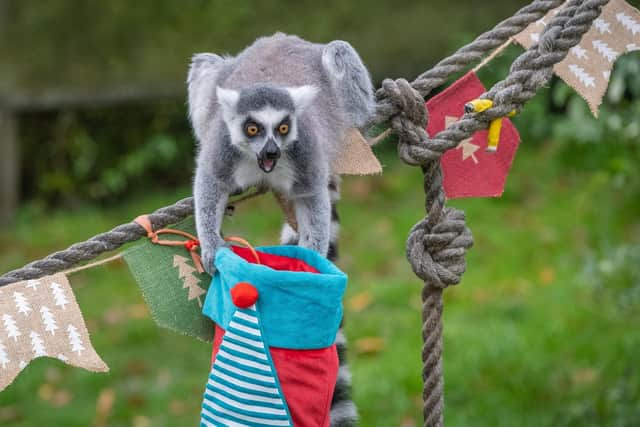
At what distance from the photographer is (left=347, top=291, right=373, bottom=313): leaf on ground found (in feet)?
15.1

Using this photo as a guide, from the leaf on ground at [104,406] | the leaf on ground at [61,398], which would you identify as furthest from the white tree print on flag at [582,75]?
the leaf on ground at [61,398]

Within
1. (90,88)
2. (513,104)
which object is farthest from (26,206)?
(513,104)

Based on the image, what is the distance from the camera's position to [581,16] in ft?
6.65

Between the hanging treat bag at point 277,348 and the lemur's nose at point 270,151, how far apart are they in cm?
31

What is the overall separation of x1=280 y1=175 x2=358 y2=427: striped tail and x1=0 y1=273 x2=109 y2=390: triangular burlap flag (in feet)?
1.97

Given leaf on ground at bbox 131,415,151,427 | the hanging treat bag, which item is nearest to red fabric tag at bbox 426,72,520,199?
the hanging treat bag

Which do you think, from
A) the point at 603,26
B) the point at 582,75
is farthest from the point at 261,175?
the point at 603,26

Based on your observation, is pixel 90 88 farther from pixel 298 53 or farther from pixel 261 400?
pixel 261 400

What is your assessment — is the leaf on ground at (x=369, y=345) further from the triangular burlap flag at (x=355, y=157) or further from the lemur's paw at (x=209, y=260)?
the lemur's paw at (x=209, y=260)

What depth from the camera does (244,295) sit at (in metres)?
1.57

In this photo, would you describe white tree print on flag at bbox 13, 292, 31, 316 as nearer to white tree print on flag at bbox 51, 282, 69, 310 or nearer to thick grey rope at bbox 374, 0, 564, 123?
white tree print on flag at bbox 51, 282, 69, 310

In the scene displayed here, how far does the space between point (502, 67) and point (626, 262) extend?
1.10 m

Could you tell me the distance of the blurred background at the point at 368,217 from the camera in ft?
11.9

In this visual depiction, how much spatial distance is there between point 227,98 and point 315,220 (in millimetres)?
374
